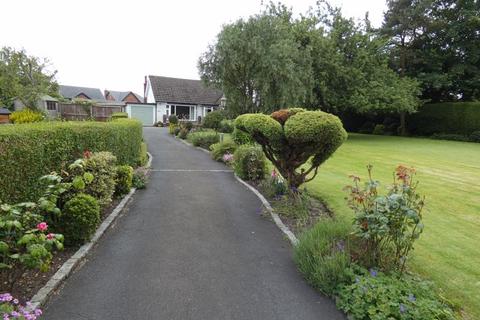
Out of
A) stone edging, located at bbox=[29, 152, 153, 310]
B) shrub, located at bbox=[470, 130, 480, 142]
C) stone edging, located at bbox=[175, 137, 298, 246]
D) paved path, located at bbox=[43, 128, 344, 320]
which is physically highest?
shrub, located at bbox=[470, 130, 480, 142]

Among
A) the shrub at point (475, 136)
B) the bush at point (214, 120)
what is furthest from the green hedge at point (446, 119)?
the bush at point (214, 120)

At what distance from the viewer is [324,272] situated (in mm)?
3600

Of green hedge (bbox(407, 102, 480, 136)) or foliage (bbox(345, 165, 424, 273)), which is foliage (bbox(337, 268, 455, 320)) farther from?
green hedge (bbox(407, 102, 480, 136))

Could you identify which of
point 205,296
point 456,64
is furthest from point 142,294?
point 456,64

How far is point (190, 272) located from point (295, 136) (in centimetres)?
308

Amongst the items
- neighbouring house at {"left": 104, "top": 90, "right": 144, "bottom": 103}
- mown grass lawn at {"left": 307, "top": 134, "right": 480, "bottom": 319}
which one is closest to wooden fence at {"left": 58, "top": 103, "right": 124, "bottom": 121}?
mown grass lawn at {"left": 307, "top": 134, "right": 480, "bottom": 319}

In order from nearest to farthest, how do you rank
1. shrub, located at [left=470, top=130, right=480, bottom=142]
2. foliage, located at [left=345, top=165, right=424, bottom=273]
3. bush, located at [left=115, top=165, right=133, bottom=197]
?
1. foliage, located at [left=345, top=165, right=424, bottom=273]
2. bush, located at [left=115, top=165, right=133, bottom=197]
3. shrub, located at [left=470, top=130, right=480, bottom=142]

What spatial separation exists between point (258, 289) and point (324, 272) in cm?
81

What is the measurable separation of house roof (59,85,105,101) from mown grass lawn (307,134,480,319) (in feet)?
172

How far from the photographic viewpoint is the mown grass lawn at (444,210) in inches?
154

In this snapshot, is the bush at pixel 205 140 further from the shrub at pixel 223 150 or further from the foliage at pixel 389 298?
the foliage at pixel 389 298

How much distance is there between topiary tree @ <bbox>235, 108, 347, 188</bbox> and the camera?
5.59m

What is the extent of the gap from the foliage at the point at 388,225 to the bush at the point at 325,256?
330mm

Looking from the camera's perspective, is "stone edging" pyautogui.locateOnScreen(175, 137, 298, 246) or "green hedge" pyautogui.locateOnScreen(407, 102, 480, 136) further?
"green hedge" pyautogui.locateOnScreen(407, 102, 480, 136)
